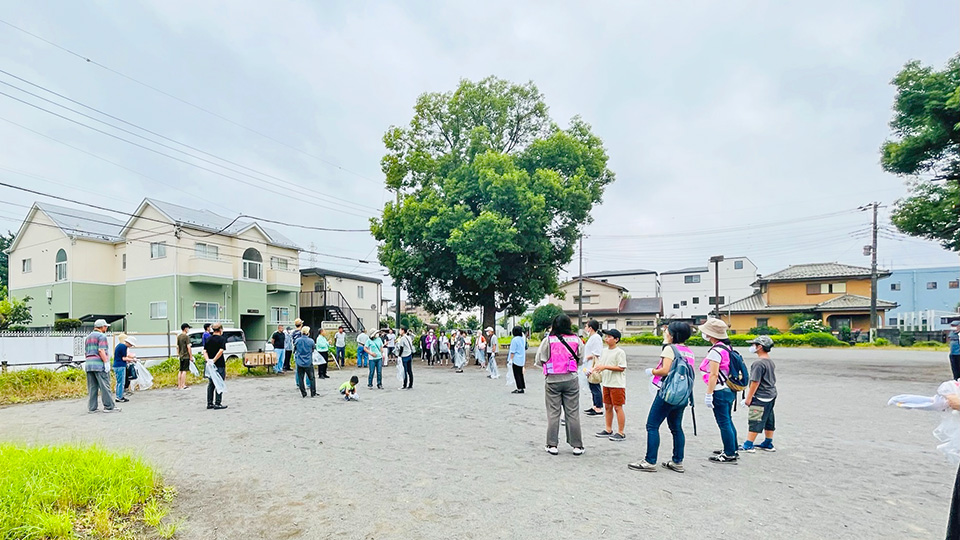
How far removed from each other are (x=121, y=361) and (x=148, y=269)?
2053cm

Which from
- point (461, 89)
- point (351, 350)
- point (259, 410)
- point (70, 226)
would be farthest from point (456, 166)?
point (70, 226)

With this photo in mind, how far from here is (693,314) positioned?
2274 inches

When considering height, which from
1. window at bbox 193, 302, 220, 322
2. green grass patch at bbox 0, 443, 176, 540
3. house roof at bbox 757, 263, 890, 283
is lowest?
green grass patch at bbox 0, 443, 176, 540

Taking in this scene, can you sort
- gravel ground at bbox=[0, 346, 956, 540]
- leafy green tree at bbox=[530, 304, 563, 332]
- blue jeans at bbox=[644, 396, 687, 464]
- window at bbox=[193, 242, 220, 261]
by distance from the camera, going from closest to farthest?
gravel ground at bbox=[0, 346, 956, 540], blue jeans at bbox=[644, 396, 687, 464], window at bbox=[193, 242, 220, 261], leafy green tree at bbox=[530, 304, 563, 332]

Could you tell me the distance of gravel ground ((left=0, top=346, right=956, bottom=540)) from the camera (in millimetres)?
3934

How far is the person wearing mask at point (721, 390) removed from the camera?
5.56 m

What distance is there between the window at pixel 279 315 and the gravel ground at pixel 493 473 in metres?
22.8

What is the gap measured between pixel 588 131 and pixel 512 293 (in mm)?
8741

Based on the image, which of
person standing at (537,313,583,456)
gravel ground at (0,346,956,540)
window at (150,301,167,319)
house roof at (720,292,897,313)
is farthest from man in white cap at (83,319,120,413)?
house roof at (720,292,897,313)

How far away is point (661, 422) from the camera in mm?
5094

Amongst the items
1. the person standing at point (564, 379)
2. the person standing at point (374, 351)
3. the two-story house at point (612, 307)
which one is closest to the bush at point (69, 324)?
the person standing at point (374, 351)

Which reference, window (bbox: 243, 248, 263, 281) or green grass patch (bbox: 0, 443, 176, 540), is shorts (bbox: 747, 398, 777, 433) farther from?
window (bbox: 243, 248, 263, 281)

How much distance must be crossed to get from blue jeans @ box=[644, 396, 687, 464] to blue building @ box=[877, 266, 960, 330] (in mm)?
56620

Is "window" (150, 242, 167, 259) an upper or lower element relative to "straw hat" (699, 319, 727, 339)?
upper
